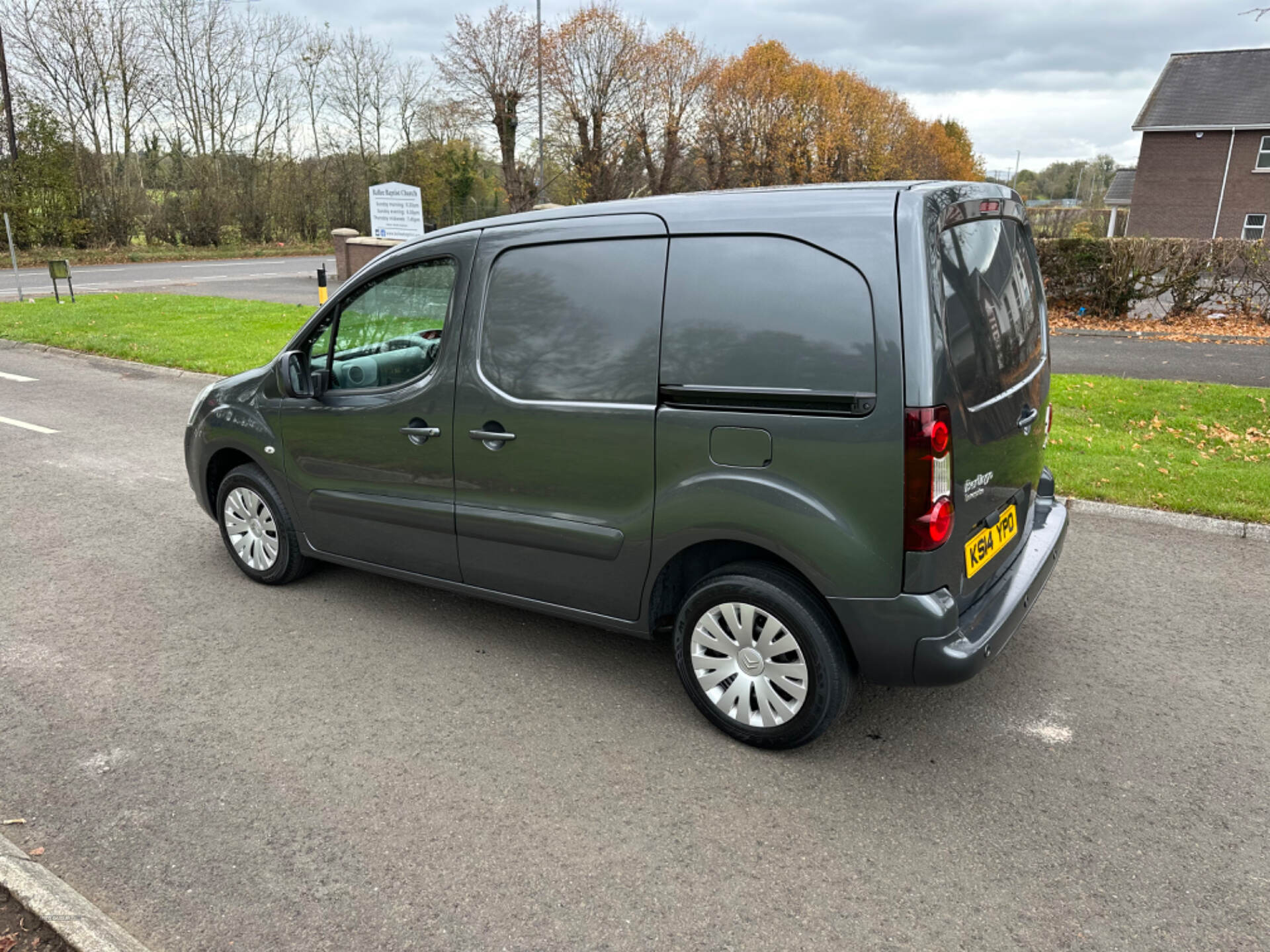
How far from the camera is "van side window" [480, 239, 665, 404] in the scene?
3.29 meters

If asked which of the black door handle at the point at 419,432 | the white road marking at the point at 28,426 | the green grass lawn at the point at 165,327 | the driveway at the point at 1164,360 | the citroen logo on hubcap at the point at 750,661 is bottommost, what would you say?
the white road marking at the point at 28,426

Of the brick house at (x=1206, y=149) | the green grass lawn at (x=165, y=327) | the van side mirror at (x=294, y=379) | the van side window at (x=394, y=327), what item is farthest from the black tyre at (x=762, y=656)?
the brick house at (x=1206, y=149)

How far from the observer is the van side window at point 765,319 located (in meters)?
2.86

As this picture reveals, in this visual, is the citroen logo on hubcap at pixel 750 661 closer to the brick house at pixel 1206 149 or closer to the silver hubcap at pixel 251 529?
the silver hubcap at pixel 251 529

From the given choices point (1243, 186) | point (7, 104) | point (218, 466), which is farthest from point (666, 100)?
point (218, 466)

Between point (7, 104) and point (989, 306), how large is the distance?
3476 cm

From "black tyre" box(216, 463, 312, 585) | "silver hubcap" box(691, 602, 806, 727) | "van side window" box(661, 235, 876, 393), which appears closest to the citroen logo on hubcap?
"silver hubcap" box(691, 602, 806, 727)

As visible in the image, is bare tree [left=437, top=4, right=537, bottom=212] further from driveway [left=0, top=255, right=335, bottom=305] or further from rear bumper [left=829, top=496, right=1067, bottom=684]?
rear bumper [left=829, top=496, right=1067, bottom=684]

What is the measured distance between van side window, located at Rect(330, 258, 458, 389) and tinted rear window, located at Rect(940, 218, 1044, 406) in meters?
2.04

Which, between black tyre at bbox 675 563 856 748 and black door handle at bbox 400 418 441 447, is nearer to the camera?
black tyre at bbox 675 563 856 748

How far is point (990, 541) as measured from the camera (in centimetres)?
329

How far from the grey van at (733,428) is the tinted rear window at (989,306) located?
2 cm

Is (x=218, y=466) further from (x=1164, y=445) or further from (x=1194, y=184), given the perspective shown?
(x=1194, y=184)

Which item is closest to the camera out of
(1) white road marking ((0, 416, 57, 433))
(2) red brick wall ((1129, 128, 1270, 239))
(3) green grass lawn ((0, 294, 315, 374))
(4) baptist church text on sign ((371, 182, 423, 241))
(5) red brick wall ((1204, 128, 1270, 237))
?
(1) white road marking ((0, 416, 57, 433))
